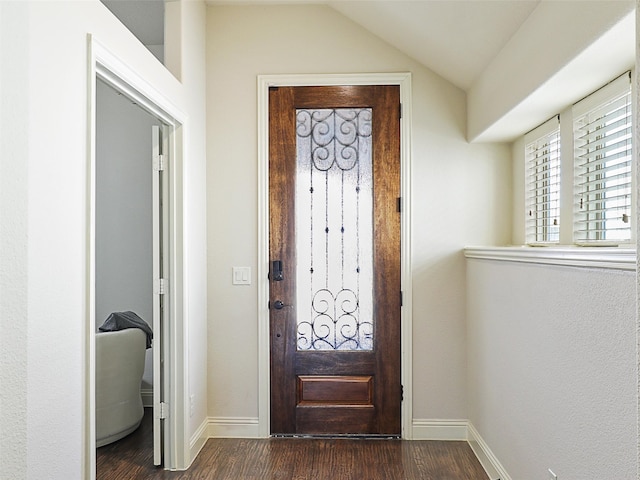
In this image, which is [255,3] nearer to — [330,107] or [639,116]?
[330,107]

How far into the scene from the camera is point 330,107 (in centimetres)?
372

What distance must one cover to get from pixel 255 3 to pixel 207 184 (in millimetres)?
1227

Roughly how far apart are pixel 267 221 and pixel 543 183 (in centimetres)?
170

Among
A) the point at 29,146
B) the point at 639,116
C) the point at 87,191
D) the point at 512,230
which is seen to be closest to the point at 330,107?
the point at 512,230

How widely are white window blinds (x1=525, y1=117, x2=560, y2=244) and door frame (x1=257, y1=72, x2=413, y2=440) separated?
0.74 m

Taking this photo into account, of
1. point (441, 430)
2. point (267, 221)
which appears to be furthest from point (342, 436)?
point (267, 221)

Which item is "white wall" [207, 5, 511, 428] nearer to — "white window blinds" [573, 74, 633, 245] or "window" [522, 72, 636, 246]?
"window" [522, 72, 636, 246]

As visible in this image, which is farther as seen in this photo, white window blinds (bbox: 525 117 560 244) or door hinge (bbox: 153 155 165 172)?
door hinge (bbox: 153 155 165 172)

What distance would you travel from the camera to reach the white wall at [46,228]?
152 centimetres

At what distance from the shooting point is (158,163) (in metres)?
3.19

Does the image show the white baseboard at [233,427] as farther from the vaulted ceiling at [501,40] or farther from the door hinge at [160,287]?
the vaulted ceiling at [501,40]

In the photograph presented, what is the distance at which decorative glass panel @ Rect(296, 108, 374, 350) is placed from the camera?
3.72m

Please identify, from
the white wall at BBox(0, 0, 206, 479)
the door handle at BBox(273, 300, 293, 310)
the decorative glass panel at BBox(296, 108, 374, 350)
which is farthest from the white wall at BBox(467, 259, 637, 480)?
the white wall at BBox(0, 0, 206, 479)

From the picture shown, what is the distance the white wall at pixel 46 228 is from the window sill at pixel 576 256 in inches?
65.5
